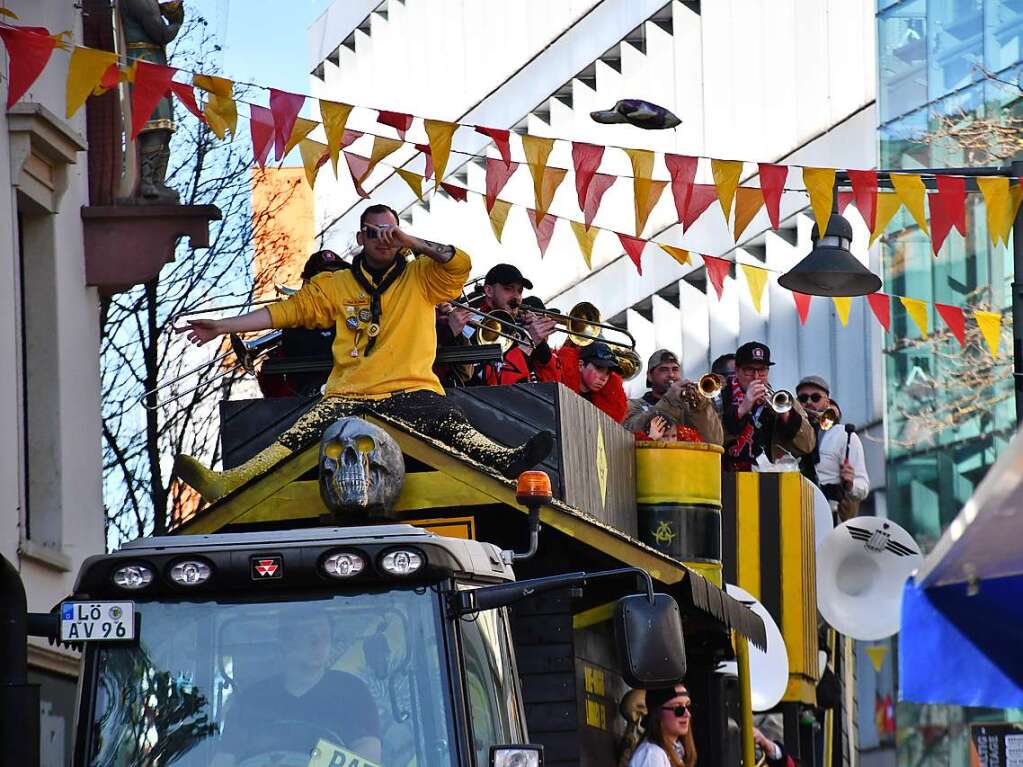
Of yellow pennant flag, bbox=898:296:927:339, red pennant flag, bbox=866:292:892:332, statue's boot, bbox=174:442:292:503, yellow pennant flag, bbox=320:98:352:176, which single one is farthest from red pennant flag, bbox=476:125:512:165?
red pennant flag, bbox=866:292:892:332

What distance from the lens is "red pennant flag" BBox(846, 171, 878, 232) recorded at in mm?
14117

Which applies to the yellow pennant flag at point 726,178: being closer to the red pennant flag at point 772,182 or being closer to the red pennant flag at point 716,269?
the red pennant flag at point 772,182

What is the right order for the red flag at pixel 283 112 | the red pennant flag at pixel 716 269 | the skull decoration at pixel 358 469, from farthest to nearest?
the red pennant flag at pixel 716 269, the red flag at pixel 283 112, the skull decoration at pixel 358 469

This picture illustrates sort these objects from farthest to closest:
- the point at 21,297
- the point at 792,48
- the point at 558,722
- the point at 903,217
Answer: the point at 792,48, the point at 903,217, the point at 21,297, the point at 558,722

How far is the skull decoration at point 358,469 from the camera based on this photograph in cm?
1041

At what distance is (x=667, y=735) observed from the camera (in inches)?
463

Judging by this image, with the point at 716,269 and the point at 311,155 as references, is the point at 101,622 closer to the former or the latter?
the point at 311,155

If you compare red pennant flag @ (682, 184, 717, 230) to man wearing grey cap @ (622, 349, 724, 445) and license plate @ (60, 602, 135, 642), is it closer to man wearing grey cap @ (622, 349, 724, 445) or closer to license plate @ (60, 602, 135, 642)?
man wearing grey cap @ (622, 349, 724, 445)

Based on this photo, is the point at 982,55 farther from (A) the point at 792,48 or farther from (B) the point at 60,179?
(B) the point at 60,179

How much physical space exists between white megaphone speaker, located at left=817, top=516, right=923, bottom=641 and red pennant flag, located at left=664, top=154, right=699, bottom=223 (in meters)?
4.50

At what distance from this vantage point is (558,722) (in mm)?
10875

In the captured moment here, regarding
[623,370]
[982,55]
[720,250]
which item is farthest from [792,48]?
[623,370]

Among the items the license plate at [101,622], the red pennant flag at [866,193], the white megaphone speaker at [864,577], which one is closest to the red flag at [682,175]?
the red pennant flag at [866,193]

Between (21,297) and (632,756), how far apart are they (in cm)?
554
